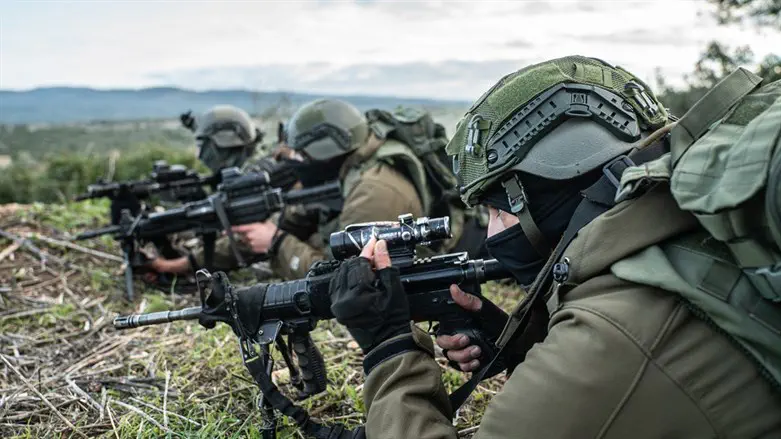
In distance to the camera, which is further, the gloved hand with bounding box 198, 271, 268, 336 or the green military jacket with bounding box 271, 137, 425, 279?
the green military jacket with bounding box 271, 137, 425, 279

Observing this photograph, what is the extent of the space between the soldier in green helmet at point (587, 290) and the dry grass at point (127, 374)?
1034mm

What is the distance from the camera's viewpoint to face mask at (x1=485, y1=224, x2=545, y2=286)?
2328 mm

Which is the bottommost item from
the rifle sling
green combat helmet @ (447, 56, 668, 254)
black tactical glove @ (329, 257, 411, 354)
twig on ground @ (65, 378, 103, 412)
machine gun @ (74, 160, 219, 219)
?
twig on ground @ (65, 378, 103, 412)

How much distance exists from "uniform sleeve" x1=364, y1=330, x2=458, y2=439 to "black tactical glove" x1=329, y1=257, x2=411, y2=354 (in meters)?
0.11

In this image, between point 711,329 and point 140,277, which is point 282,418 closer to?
point 711,329

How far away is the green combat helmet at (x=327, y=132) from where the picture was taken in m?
5.46

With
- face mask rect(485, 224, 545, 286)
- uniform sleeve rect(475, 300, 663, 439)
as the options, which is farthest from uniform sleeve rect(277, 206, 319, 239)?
uniform sleeve rect(475, 300, 663, 439)

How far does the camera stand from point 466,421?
3277mm

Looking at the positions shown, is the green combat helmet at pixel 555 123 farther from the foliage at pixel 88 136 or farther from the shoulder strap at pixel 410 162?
the foliage at pixel 88 136

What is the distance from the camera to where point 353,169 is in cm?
553

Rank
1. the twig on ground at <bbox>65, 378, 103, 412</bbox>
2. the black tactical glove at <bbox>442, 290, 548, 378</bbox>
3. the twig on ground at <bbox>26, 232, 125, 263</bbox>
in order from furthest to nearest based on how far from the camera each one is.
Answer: the twig on ground at <bbox>26, 232, 125, 263</bbox>
the twig on ground at <bbox>65, 378, 103, 412</bbox>
the black tactical glove at <bbox>442, 290, 548, 378</bbox>

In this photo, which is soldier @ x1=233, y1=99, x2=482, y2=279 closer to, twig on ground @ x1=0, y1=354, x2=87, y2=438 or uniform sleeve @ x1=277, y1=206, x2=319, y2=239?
uniform sleeve @ x1=277, y1=206, x2=319, y2=239

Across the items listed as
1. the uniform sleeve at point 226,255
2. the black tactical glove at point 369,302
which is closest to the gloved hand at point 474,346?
the black tactical glove at point 369,302

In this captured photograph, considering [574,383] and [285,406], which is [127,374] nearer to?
[285,406]
